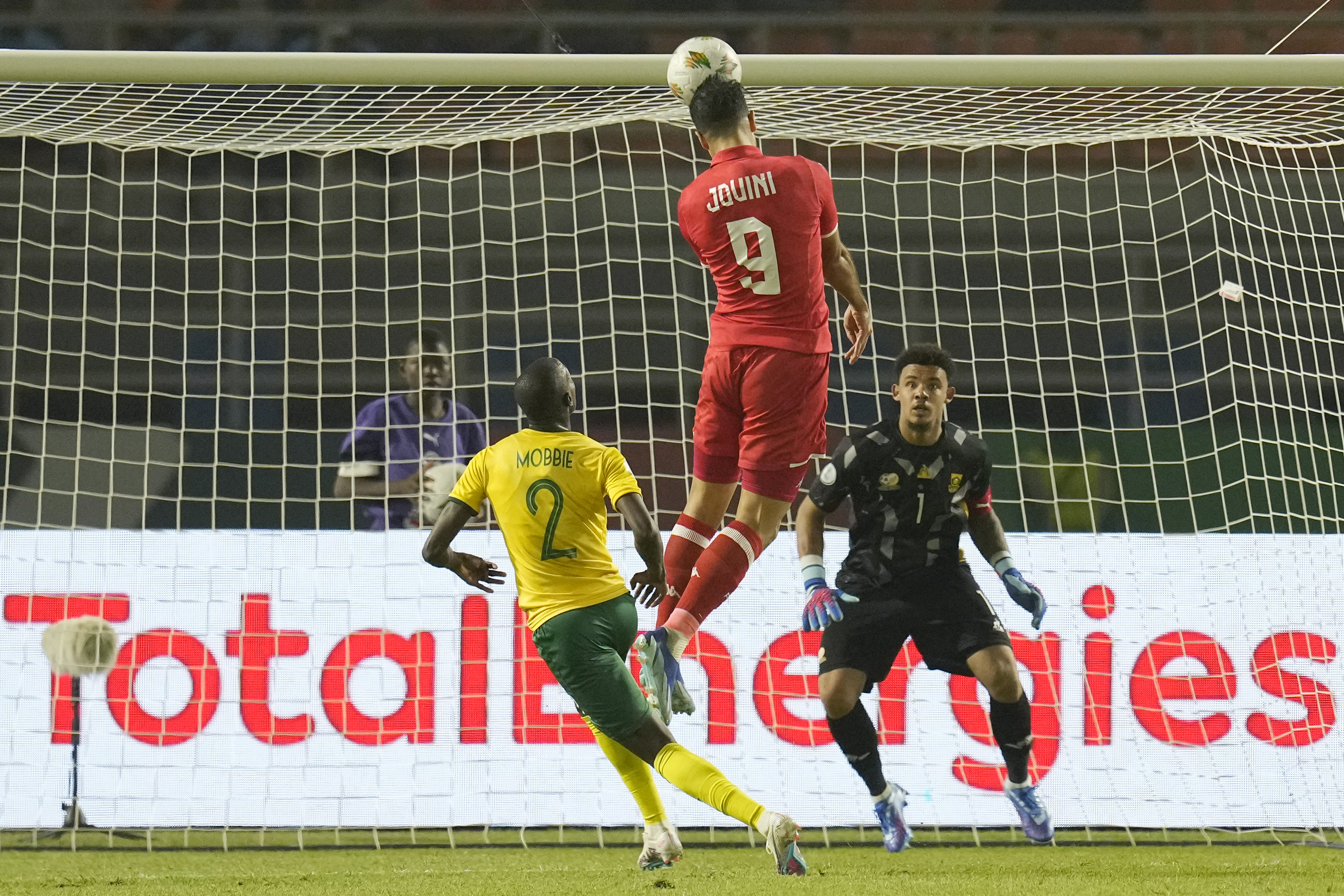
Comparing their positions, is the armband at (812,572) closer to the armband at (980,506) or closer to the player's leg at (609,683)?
the armband at (980,506)

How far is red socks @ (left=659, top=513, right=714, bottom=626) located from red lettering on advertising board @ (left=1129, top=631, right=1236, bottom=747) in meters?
2.63

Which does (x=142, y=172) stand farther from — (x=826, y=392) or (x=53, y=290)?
(x=826, y=392)

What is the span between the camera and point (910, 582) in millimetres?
5086

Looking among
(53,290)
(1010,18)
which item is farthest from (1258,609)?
(53,290)

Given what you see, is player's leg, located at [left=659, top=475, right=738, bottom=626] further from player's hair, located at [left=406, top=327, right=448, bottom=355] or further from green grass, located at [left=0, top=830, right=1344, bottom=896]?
player's hair, located at [left=406, top=327, right=448, bottom=355]

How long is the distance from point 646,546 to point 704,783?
703 millimetres

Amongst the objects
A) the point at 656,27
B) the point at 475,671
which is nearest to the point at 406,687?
the point at 475,671

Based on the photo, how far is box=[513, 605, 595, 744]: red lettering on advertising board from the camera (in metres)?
5.98

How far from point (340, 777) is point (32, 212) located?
5993 millimetres

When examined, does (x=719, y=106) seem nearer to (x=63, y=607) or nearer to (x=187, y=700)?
(x=187, y=700)

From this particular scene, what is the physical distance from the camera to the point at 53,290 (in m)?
9.95

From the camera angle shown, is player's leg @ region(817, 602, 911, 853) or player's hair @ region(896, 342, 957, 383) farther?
player's leg @ region(817, 602, 911, 853)

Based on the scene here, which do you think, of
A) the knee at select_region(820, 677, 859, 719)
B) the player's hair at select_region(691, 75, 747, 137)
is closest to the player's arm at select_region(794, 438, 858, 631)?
the knee at select_region(820, 677, 859, 719)

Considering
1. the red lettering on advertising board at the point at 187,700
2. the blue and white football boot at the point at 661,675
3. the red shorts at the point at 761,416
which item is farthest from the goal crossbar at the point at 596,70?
the red lettering on advertising board at the point at 187,700
